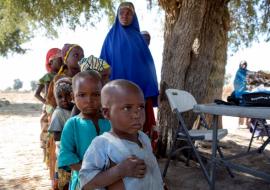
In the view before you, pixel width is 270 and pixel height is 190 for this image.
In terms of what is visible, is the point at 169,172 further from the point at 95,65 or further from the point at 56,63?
the point at 95,65

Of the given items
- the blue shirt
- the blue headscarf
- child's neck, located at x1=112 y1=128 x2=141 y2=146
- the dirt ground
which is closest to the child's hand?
child's neck, located at x1=112 y1=128 x2=141 y2=146

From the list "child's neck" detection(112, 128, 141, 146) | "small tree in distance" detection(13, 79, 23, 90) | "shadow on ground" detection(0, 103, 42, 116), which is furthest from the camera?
"small tree in distance" detection(13, 79, 23, 90)

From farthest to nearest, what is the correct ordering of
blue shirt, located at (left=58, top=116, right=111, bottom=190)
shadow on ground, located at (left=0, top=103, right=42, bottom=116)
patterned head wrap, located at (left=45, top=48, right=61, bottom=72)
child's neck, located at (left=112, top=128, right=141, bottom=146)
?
1. shadow on ground, located at (left=0, top=103, right=42, bottom=116)
2. patterned head wrap, located at (left=45, top=48, right=61, bottom=72)
3. blue shirt, located at (left=58, top=116, right=111, bottom=190)
4. child's neck, located at (left=112, top=128, right=141, bottom=146)

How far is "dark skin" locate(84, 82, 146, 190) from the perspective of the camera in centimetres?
135

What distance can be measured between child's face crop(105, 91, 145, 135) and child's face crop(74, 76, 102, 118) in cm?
46

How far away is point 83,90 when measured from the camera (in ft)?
6.27

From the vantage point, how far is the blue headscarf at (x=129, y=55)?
4.08 m

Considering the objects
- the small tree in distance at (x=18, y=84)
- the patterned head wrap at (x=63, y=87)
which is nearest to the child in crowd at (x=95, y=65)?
the patterned head wrap at (x=63, y=87)

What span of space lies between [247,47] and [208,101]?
451cm

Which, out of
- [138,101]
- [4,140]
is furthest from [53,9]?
[138,101]

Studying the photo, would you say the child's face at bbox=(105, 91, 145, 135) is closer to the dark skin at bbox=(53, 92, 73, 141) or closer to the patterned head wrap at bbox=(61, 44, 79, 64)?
the dark skin at bbox=(53, 92, 73, 141)

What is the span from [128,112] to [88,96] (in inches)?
21.6

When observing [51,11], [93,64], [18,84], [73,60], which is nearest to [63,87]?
[93,64]

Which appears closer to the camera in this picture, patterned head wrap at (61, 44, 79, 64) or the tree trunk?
patterned head wrap at (61, 44, 79, 64)
